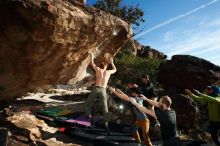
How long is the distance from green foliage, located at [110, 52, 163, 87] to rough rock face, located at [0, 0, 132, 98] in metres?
10.9

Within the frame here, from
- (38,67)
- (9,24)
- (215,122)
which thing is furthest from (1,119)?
(215,122)

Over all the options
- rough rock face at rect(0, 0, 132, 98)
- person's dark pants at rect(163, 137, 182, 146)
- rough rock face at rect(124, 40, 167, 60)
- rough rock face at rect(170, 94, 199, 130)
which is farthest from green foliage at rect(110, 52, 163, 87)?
person's dark pants at rect(163, 137, 182, 146)

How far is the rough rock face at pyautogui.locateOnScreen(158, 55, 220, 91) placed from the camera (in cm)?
1798

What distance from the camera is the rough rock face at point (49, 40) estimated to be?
7082 millimetres

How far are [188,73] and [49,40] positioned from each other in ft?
41.5

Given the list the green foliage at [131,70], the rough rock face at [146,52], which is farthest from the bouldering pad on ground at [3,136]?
the rough rock face at [146,52]

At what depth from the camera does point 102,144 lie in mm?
8297

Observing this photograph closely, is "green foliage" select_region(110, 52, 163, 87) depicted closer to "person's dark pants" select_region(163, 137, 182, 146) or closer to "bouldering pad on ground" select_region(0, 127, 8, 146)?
"person's dark pants" select_region(163, 137, 182, 146)

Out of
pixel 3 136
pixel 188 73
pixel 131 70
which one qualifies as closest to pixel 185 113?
pixel 188 73

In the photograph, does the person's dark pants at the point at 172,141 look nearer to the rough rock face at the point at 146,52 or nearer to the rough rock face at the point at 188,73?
the rough rock face at the point at 188,73

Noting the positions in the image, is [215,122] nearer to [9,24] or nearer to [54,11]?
[54,11]

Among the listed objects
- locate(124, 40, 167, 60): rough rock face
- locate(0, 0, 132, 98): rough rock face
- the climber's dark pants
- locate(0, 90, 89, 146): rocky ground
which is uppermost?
locate(124, 40, 167, 60): rough rock face

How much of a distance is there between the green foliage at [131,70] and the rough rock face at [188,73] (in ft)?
10.2

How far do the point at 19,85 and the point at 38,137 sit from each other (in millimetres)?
2369
